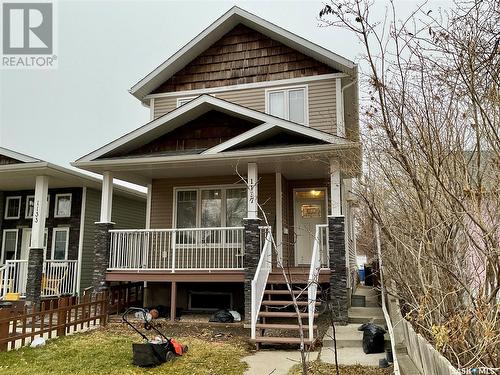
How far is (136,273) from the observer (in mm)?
10352

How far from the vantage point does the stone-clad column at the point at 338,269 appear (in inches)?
358

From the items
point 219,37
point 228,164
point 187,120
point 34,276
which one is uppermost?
point 219,37

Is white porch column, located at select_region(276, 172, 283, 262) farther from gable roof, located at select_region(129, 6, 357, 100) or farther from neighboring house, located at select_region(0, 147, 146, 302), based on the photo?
neighboring house, located at select_region(0, 147, 146, 302)

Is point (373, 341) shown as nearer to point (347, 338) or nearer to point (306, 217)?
point (347, 338)

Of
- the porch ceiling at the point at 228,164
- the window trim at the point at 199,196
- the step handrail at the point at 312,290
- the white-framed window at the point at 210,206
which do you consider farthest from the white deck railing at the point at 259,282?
the window trim at the point at 199,196

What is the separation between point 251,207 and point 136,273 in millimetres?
3283

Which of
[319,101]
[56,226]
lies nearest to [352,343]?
[319,101]

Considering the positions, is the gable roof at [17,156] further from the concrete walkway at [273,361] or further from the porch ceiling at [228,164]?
the concrete walkway at [273,361]

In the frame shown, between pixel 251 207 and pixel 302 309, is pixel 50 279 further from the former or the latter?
pixel 302 309

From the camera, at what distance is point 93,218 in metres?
15.0

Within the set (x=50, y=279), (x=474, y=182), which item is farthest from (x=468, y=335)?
(x=50, y=279)

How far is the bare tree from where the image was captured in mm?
4156

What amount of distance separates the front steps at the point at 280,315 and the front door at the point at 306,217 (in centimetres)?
217

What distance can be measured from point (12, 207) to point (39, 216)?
4.24 m
